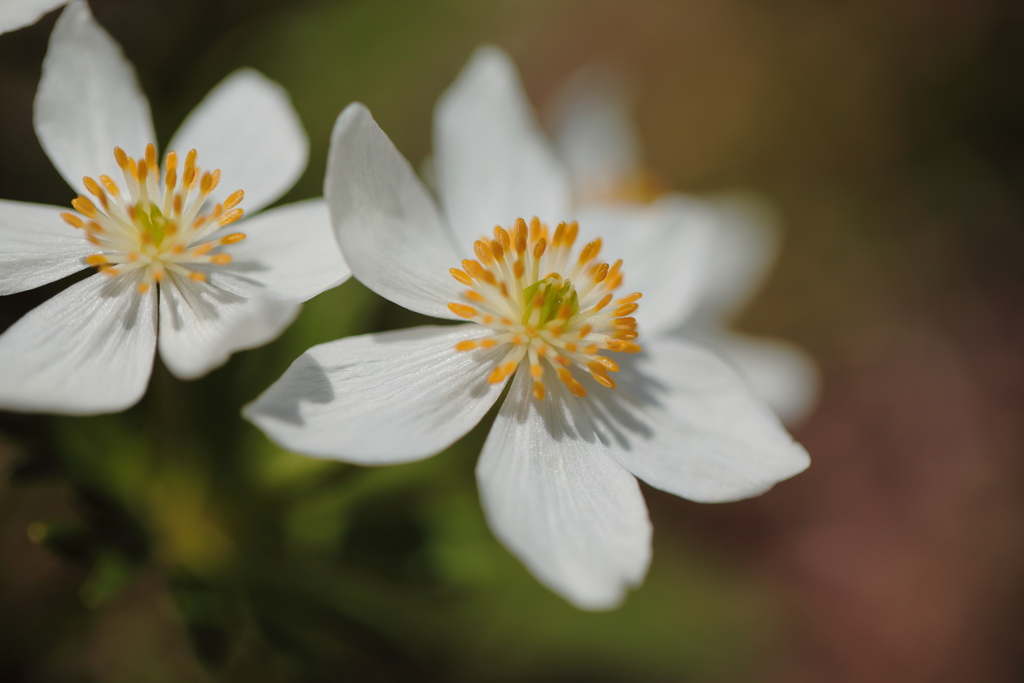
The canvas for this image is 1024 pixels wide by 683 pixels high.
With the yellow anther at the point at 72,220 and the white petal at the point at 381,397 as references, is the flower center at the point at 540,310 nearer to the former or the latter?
the white petal at the point at 381,397

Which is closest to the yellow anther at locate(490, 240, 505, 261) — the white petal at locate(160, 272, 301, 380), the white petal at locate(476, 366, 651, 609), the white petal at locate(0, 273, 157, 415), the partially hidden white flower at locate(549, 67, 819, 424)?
the white petal at locate(476, 366, 651, 609)

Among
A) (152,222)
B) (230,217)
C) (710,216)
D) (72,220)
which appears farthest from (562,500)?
(710,216)

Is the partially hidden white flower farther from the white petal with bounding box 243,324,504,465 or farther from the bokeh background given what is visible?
the white petal with bounding box 243,324,504,465

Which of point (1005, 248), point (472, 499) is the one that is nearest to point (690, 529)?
point (472, 499)

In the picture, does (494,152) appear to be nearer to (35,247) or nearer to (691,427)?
(691,427)

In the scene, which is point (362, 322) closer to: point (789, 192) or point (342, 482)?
point (342, 482)

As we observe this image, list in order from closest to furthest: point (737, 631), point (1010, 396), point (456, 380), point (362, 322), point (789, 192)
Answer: point (456, 380), point (362, 322), point (737, 631), point (1010, 396), point (789, 192)
